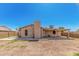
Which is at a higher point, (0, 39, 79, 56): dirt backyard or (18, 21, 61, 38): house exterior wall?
(18, 21, 61, 38): house exterior wall

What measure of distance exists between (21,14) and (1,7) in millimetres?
755

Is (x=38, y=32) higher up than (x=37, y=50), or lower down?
higher up

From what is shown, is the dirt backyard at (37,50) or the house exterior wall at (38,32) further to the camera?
the house exterior wall at (38,32)

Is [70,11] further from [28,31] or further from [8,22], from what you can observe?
[28,31]

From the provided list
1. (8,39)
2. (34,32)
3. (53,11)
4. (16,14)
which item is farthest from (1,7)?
(34,32)

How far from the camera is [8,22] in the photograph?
480 cm

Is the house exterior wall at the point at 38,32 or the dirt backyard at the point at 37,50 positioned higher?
the house exterior wall at the point at 38,32

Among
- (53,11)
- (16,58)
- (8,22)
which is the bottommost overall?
(16,58)

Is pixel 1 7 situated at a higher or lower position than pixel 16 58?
higher

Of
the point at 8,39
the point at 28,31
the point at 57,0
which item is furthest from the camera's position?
the point at 28,31

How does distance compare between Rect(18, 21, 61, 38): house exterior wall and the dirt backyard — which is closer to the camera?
the dirt backyard

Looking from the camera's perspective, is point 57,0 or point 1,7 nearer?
point 57,0

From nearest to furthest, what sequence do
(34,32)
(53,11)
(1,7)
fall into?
(1,7) < (53,11) < (34,32)

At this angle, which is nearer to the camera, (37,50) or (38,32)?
(37,50)
